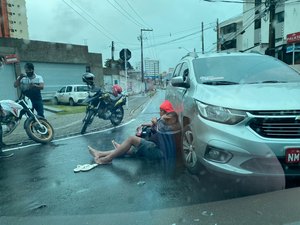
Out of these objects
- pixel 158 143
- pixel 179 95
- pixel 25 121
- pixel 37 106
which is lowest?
pixel 158 143

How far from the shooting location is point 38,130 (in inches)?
275

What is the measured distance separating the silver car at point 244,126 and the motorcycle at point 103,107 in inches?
183

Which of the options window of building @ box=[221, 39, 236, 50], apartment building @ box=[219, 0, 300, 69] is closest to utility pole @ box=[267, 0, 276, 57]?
apartment building @ box=[219, 0, 300, 69]

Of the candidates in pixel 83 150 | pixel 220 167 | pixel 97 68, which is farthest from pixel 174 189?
pixel 97 68

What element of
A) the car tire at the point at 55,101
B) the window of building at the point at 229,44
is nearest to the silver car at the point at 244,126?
the car tire at the point at 55,101

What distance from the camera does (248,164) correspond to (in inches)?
120

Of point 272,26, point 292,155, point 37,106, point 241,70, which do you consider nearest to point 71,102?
point 37,106

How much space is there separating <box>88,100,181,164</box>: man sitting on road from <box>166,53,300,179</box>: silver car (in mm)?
459

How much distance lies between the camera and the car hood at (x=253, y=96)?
3.10 m

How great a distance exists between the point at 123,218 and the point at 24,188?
1.78 m

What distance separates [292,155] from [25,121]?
5793 millimetres

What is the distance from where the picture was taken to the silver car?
9.79 feet

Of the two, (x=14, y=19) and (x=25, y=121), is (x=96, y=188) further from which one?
(x=14, y=19)

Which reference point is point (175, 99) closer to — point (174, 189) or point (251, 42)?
point (174, 189)
